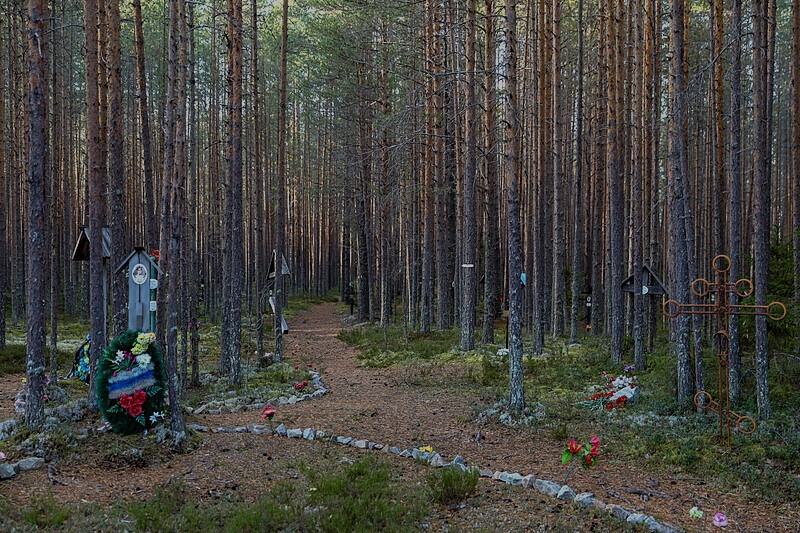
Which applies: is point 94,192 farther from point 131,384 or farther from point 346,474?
point 346,474

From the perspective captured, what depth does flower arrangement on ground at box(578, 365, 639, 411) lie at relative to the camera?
8.55 m

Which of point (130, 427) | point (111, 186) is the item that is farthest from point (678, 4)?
point (130, 427)

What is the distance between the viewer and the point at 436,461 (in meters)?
6.24

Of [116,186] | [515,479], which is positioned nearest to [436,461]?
[515,479]

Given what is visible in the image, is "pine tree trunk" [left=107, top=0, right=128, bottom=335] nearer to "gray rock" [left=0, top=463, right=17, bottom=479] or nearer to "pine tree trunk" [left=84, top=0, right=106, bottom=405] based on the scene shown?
"pine tree trunk" [left=84, top=0, right=106, bottom=405]

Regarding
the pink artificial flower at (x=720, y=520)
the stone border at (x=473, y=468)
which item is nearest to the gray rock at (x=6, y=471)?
the stone border at (x=473, y=468)

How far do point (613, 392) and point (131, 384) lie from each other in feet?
23.5

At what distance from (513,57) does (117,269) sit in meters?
6.57

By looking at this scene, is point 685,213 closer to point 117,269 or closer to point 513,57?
Result: point 513,57

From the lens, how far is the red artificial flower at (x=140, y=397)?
671cm

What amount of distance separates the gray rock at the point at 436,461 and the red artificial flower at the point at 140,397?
11.4ft

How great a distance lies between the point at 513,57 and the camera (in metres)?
8.02

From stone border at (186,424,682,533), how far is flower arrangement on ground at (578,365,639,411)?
324 cm

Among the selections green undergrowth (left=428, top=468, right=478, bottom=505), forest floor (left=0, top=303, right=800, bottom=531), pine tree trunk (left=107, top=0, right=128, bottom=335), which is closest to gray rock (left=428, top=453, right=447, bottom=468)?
forest floor (left=0, top=303, right=800, bottom=531)
